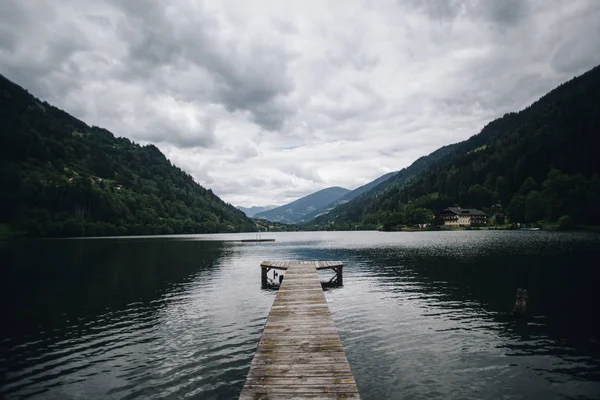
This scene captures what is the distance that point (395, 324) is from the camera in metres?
24.5

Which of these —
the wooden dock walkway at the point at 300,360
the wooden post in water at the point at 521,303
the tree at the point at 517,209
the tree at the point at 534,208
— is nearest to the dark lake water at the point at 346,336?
the wooden post in water at the point at 521,303

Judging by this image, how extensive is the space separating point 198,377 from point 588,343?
74.4 feet

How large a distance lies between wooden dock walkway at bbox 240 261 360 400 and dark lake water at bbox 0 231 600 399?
2214 millimetres

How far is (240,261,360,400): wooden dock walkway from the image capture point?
11070mm

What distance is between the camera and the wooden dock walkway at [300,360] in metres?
11.1

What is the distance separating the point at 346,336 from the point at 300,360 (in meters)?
9.21

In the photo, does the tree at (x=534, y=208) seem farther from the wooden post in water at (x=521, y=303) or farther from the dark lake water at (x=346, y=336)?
the wooden post in water at (x=521, y=303)

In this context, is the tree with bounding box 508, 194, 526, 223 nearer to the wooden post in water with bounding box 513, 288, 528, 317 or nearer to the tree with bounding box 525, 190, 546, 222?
the tree with bounding box 525, 190, 546, 222

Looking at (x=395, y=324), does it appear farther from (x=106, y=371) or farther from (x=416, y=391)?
(x=106, y=371)

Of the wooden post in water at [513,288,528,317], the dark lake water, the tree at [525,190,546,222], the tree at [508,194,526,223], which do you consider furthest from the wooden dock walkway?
the tree at [508,194,526,223]

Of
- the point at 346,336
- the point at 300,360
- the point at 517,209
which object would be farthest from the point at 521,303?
the point at 517,209

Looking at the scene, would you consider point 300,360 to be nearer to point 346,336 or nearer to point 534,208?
point 346,336

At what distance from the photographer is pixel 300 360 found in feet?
45.4

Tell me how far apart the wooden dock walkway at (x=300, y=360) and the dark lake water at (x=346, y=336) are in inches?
87.1
